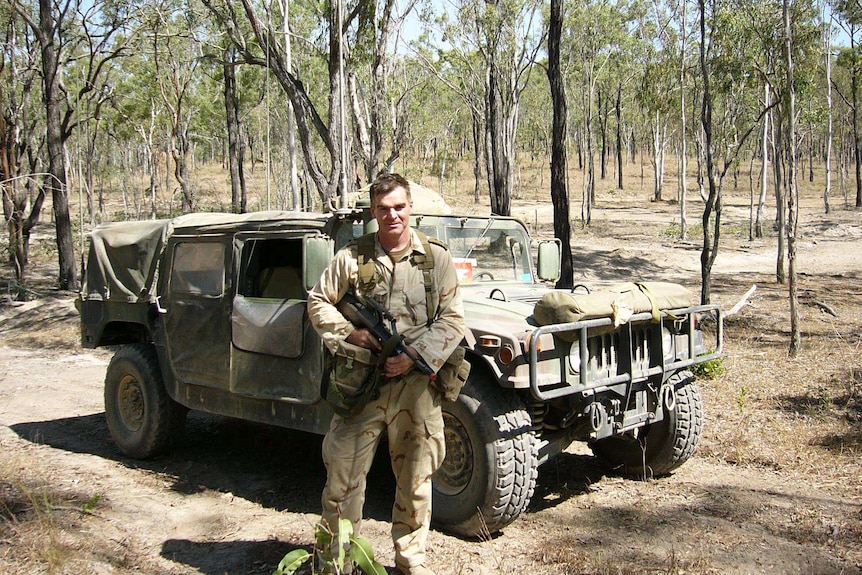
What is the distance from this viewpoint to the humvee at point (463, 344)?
413 centimetres

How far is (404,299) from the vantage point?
337 cm

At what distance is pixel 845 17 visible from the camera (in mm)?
27938

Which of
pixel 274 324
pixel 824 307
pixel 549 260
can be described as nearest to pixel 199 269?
pixel 274 324

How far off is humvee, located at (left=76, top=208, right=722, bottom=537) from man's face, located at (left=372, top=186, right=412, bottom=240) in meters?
0.99

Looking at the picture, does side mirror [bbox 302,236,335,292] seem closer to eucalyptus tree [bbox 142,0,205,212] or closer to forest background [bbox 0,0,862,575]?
Result: forest background [bbox 0,0,862,575]

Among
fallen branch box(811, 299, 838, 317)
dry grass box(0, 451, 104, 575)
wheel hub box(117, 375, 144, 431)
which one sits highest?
wheel hub box(117, 375, 144, 431)

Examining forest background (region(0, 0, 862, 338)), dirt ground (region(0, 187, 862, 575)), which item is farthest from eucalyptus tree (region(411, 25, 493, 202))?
dirt ground (region(0, 187, 862, 575))

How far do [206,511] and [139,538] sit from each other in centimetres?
56

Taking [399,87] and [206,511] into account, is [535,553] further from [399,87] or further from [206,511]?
[399,87]

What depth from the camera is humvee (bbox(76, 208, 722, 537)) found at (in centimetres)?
413

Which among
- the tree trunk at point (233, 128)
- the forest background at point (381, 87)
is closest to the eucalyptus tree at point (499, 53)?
the forest background at point (381, 87)

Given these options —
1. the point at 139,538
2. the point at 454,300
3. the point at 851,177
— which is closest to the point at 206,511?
the point at 139,538

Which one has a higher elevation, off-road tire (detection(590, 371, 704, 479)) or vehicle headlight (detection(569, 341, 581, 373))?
vehicle headlight (detection(569, 341, 581, 373))

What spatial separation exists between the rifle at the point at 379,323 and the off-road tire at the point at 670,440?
2.25m
